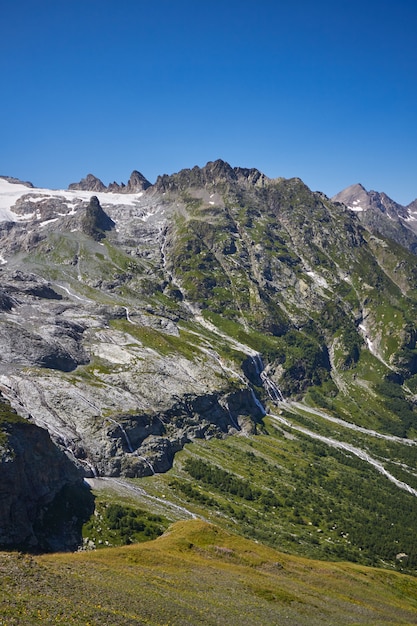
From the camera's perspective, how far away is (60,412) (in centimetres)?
14125

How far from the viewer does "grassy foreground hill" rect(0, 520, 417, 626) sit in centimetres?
3950

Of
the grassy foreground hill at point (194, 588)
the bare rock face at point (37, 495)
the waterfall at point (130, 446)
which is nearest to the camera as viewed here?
the grassy foreground hill at point (194, 588)

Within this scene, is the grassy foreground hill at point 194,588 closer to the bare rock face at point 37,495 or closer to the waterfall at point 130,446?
the bare rock face at point 37,495

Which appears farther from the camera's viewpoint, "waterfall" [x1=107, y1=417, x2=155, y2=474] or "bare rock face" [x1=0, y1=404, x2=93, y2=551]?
"waterfall" [x1=107, y1=417, x2=155, y2=474]

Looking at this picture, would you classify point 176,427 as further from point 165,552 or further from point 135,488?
point 165,552

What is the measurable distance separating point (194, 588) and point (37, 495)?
58.7m

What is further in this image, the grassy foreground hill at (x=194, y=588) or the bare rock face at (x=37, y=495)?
the bare rock face at (x=37, y=495)

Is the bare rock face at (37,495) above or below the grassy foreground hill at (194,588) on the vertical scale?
below

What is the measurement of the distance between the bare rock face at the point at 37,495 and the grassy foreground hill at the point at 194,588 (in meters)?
26.7

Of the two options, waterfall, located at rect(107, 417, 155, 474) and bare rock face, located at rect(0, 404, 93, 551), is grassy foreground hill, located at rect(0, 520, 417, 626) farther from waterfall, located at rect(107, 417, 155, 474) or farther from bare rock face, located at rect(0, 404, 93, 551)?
waterfall, located at rect(107, 417, 155, 474)

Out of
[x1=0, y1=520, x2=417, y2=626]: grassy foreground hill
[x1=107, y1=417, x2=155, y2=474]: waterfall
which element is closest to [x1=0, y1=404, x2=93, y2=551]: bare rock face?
[x1=0, y1=520, x2=417, y2=626]: grassy foreground hill

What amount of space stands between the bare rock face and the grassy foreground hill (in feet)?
87.5

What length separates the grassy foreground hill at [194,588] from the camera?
3950 centimetres

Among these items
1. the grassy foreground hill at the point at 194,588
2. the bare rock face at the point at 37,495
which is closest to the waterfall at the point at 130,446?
the bare rock face at the point at 37,495
